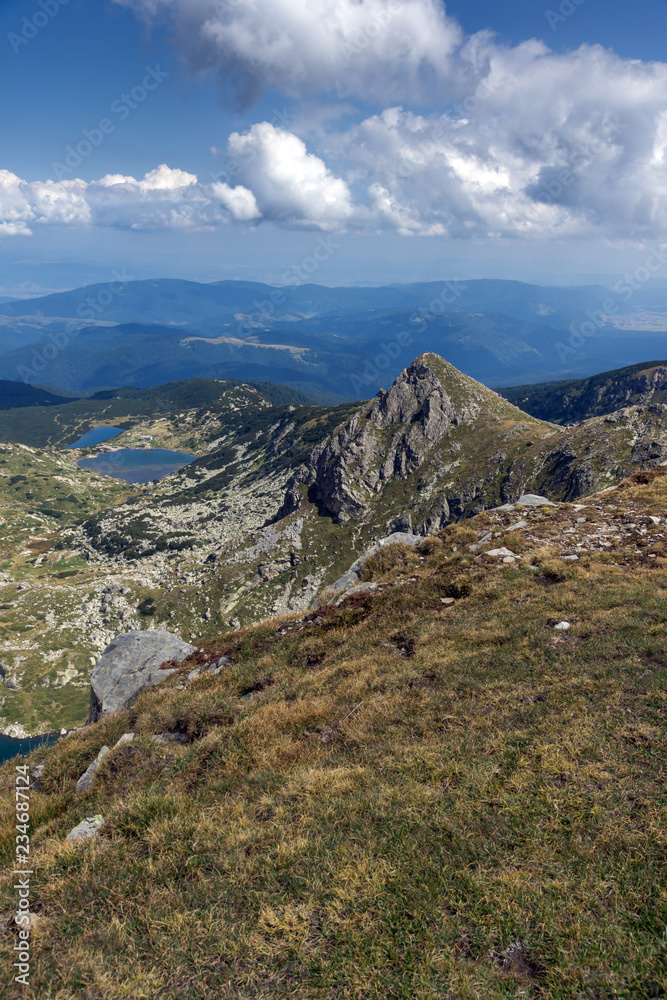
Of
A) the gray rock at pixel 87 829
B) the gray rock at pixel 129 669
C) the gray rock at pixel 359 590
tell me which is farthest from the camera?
the gray rock at pixel 359 590

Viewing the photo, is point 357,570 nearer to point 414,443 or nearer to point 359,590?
point 359,590

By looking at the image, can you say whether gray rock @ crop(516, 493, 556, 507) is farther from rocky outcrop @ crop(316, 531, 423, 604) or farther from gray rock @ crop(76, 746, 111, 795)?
gray rock @ crop(76, 746, 111, 795)

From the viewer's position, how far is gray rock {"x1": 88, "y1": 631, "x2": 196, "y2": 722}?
57.5ft

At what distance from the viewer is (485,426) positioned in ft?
591

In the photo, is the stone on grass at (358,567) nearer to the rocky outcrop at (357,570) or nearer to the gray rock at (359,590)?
the rocky outcrop at (357,570)

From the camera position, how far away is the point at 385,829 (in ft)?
22.5

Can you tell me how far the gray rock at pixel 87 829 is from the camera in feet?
25.2

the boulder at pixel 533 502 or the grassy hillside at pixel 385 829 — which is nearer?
the grassy hillside at pixel 385 829

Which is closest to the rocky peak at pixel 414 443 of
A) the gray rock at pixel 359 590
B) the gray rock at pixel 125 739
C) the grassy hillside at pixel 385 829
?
the gray rock at pixel 359 590

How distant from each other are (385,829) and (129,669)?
15.9 m

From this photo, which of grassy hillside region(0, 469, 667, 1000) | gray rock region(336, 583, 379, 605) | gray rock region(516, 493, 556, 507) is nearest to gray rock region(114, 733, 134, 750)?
grassy hillside region(0, 469, 667, 1000)

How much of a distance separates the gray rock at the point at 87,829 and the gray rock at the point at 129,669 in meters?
8.96

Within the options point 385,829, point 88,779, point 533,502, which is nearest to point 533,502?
point 533,502

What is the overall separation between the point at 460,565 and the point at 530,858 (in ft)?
43.0
